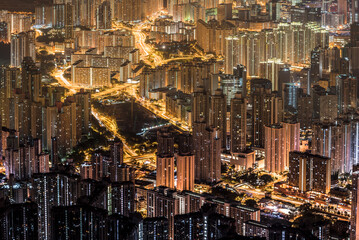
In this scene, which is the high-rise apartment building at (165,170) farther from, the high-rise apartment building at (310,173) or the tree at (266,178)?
the high-rise apartment building at (310,173)

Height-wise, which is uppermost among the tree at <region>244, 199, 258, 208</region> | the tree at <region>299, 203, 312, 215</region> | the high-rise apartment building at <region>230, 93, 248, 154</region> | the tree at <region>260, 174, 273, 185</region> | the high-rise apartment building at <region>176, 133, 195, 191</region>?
the high-rise apartment building at <region>230, 93, 248, 154</region>

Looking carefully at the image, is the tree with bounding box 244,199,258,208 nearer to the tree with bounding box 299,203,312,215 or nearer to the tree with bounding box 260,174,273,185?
the tree with bounding box 299,203,312,215

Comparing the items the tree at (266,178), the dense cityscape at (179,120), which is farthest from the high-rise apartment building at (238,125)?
the tree at (266,178)

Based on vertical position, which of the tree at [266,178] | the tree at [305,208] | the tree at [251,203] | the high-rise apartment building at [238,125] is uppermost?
the high-rise apartment building at [238,125]

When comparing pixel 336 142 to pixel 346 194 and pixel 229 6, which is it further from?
pixel 229 6

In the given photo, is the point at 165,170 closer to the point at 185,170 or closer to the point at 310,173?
the point at 185,170

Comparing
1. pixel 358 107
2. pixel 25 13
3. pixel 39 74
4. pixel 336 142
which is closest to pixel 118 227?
pixel 336 142

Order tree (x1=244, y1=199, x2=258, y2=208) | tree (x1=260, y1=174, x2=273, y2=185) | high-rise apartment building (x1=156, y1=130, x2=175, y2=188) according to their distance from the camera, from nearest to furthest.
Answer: tree (x1=244, y1=199, x2=258, y2=208), high-rise apartment building (x1=156, y1=130, x2=175, y2=188), tree (x1=260, y1=174, x2=273, y2=185)

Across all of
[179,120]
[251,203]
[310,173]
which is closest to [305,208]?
[251,203]

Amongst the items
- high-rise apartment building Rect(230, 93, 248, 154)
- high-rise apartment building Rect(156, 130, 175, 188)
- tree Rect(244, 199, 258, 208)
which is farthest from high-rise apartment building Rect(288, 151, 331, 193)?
high-rise apartment building Rect(156, 130, 175, 188)
